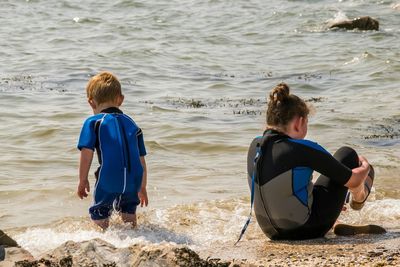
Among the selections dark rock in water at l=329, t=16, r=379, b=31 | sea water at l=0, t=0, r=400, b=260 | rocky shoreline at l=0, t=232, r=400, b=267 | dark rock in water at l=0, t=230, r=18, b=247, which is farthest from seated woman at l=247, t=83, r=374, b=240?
dark rock in water at l=329, t=16, r=379, b=31

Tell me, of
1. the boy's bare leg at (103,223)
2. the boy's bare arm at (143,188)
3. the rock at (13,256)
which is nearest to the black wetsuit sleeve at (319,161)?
the boy's bare arm at (143,188)

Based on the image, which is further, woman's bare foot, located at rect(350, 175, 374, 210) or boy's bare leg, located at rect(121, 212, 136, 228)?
boy's bare leg, located at rect(121, 212, 136, 228)

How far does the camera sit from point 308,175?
6.42 m

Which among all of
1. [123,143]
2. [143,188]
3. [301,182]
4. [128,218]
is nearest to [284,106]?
[301,182]

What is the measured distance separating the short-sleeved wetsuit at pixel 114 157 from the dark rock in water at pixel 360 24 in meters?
16.8

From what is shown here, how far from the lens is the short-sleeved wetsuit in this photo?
22.1ft

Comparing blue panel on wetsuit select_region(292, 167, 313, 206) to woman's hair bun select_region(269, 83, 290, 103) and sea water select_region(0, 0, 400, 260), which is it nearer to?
woman's hair bun select_region(269, 83, 290, 103)

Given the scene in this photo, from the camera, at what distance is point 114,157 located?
6.77 metres

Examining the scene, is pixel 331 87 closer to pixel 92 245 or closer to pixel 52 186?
pixel 52 186

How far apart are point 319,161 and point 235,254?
0.88 metres

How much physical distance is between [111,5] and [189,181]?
2054 centimetres

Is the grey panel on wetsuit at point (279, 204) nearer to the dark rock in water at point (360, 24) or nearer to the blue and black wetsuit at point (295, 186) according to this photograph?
the blue and black wetsuit at point (295, 186)

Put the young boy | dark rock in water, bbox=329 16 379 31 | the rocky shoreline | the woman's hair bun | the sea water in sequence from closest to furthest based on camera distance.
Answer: the rocky shoreline < the woman's hair bun < the young boy < the sea water < dark rock in water, bbox=329 16 379 31

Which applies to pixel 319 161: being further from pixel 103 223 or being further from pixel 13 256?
pixel 13 256
